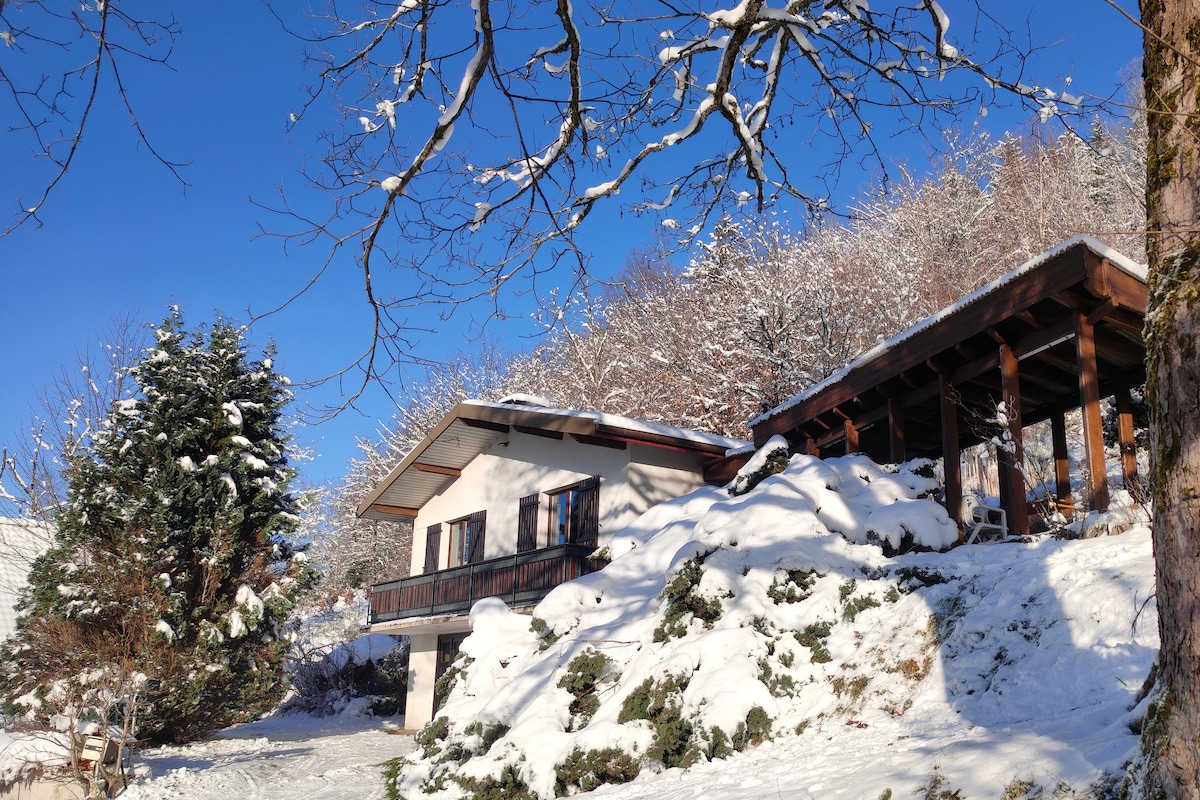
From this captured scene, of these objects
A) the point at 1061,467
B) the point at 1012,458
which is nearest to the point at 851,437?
the point at 1061,467

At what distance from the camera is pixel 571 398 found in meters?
32.4

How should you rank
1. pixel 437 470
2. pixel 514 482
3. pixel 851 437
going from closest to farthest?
pixel 851 437, pixel 514 482, pixel 437 470

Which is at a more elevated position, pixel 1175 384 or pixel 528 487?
pixel 528 487

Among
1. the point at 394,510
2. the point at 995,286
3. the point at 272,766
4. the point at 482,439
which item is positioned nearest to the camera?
the point at 995,286

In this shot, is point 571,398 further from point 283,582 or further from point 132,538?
point 132,538

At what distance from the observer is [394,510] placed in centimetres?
2362

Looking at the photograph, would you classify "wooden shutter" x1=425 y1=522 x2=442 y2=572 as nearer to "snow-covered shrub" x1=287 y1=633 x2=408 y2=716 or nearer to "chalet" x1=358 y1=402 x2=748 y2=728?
"chalet" x1=358 y1=402 x2=748 y2=728

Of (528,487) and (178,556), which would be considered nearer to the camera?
(178,556)

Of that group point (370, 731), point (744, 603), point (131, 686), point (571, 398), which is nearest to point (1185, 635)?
point (744, 603)

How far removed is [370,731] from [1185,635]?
22116 millimetres

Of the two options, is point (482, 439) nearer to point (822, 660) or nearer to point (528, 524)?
point (528, 524)

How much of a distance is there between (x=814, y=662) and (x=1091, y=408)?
3.89 meters

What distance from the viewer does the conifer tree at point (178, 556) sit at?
15070 millimetres

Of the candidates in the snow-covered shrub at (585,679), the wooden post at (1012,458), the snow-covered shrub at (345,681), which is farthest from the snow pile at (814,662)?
the snow-covered shrub at (345,681)
